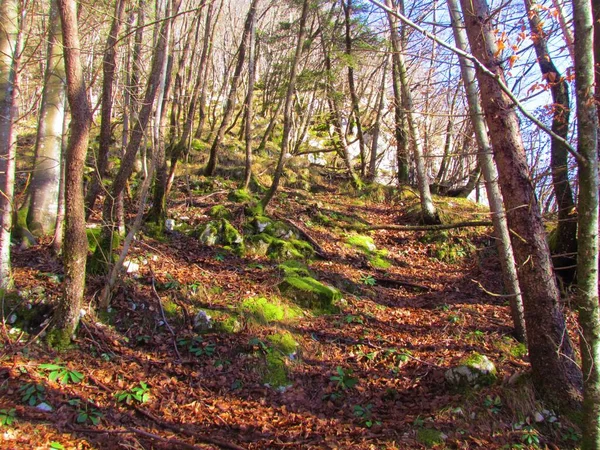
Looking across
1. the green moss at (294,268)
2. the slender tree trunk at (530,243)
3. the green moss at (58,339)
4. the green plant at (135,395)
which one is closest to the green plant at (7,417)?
the green plant at (135,395)

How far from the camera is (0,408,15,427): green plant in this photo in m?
3.33

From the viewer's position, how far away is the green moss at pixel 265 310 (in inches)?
222

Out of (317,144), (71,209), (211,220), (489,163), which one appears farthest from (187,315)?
(317,144)

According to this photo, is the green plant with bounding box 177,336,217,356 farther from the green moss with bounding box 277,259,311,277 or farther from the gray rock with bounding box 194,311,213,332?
the green moss with bounding box 277,259,311,277

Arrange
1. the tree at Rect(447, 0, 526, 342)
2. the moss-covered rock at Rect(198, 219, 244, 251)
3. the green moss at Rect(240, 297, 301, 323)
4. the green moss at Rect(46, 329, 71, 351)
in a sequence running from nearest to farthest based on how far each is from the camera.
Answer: the green moss at Rect(46, 329, 71, 351) → the tree at Rect(447, 0, 526, 342) → the green moss at Rect(240, 297, 301, 323) → the moss-covered rock at Rect(198, 219, 244, 251)

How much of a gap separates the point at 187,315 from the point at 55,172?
3.57 m

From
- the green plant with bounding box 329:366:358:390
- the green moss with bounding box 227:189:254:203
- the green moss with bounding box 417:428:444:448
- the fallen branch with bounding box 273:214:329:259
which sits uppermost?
the green moss with bounding box 227:189:254:203

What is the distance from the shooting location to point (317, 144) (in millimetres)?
16719

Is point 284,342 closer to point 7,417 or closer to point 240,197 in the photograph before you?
point 7,417

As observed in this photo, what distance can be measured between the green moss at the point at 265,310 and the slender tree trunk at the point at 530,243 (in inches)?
131

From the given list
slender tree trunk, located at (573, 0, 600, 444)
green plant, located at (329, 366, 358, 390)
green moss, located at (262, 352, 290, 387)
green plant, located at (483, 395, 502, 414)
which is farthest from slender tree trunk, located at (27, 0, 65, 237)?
slender tree trunk, located at (573, 0, 600, 444)

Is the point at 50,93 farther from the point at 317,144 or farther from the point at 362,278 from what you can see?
the point at 317,144

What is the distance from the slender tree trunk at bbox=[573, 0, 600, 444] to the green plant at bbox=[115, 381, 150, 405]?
4.06 meters

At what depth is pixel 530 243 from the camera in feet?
12.1
